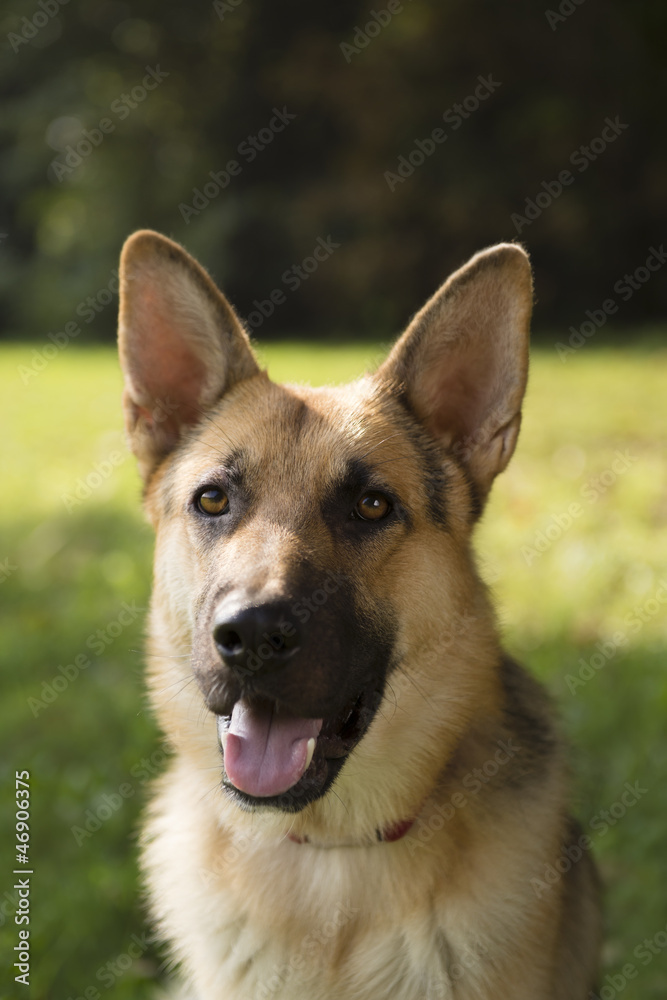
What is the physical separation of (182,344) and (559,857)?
231cm

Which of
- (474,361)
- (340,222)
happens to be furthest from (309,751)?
(340,222)

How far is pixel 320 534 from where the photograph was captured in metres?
2.71

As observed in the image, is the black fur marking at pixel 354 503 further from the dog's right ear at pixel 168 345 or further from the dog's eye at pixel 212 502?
the dog's right ear at pixel 168 345

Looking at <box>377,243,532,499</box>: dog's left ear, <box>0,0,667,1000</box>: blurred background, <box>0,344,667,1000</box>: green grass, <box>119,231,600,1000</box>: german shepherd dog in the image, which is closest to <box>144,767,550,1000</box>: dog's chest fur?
<box>119,231,600,1000</box>: german shepherd dog

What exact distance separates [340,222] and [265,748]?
740 inches

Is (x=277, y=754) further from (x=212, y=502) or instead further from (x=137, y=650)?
(x=137, y=650)

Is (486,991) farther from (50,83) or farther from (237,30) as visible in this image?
(50,83)

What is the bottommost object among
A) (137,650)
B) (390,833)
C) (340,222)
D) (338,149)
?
(340,222)

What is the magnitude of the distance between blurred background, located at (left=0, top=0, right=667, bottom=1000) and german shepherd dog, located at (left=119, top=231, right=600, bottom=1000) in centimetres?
272

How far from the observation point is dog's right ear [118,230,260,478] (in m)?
3.13

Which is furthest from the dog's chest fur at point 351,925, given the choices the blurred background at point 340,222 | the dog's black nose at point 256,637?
the blurred background at point 340,222

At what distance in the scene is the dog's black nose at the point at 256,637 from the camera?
2293mm

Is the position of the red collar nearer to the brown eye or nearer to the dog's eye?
the brown eye

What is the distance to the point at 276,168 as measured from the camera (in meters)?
20.8
